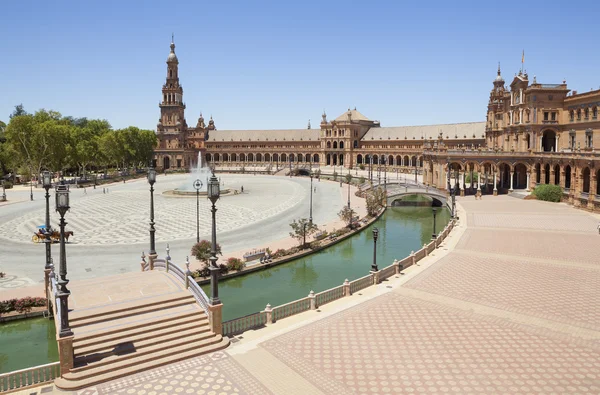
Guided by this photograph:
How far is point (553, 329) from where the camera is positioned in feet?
63.3

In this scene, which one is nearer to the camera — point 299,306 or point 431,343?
point 431,343

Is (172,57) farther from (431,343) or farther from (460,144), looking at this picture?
(431,343)

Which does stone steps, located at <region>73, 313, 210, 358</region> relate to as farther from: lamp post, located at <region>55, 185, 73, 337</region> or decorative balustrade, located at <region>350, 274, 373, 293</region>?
decorative balustrade, located at <region>350, 274, 373, 293</region>

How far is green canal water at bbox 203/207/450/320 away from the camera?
27.7 m

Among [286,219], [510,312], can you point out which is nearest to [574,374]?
[510,312]

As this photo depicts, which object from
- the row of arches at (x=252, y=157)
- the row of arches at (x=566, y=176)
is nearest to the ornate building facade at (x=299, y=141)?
the row of arches at (x=252, y=157)

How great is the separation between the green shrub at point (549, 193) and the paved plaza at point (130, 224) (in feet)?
83.5

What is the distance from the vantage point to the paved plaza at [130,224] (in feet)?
106

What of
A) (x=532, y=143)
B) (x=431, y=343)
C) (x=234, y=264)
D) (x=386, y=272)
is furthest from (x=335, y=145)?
(x=431, y=343)

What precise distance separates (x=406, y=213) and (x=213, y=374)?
51.5 m

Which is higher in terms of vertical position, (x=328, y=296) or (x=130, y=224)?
(x=130, y=224)

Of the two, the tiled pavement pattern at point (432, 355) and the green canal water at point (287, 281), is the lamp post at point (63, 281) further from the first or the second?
the tiled pavement pattern at point (432, 355)

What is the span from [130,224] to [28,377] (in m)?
33.7

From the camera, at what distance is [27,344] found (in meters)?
21.2
